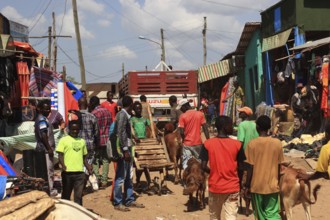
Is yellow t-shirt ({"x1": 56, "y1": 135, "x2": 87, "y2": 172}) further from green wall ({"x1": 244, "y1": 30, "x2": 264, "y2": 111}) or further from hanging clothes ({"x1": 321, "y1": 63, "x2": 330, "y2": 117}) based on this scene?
green wall ({"x1": 244, "y1": 30, "x2": 264, "y2": 111})

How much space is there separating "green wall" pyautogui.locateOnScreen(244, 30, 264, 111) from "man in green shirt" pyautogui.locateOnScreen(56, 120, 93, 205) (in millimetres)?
14021

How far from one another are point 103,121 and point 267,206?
5.02 m

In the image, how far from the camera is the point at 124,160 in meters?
8.17

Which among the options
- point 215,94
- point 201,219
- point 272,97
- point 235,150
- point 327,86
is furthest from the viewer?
point 215,94

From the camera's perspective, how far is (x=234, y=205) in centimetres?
564

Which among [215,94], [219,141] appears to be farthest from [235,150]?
[215,94]

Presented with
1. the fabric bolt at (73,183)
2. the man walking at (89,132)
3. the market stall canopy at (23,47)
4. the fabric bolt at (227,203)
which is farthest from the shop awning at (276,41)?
the fabric bolt at (227,203)

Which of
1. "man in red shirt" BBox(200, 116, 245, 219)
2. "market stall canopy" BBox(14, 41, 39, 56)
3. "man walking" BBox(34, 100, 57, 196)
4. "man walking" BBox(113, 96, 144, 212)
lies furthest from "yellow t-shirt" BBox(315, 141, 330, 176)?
"market stall canopy" BBox(14, 41, 39, 56)

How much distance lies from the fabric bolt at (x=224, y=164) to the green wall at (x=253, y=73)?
1478 cm

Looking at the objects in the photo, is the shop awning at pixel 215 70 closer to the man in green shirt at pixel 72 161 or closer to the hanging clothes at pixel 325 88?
the hanging clothes at pixel 325 88

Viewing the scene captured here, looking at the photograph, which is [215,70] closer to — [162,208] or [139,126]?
[139,126]

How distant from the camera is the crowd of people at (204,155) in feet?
18.3

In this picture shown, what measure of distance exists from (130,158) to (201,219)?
1571mm

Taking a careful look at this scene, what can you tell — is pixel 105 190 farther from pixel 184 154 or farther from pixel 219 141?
pixel 219 141
